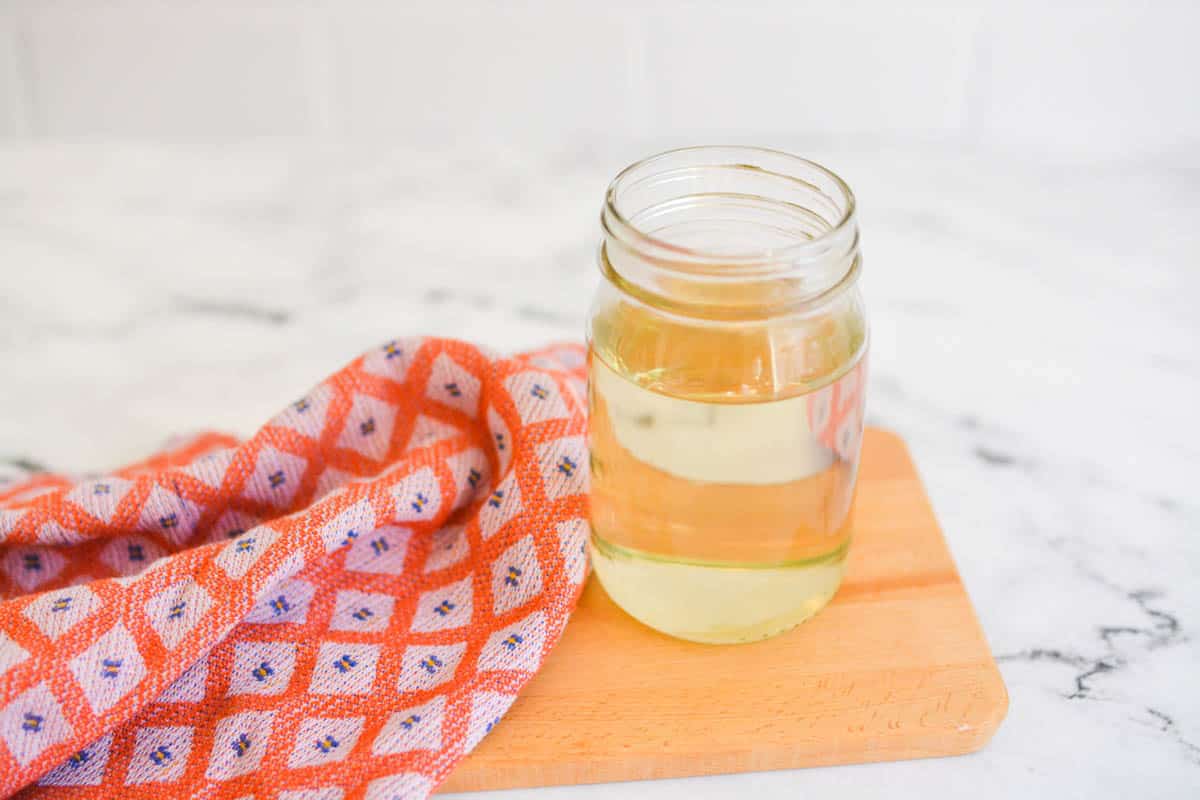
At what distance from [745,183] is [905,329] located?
0.36 metres

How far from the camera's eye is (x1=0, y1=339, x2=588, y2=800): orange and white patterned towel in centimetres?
51

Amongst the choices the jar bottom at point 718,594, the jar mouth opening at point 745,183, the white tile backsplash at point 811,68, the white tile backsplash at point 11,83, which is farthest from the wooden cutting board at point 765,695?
the white tile backsplash at point 11,83

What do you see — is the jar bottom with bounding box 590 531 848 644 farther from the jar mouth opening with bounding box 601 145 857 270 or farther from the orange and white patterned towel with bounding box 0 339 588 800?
the jar mouth opening with bounding box 601 145 857 270

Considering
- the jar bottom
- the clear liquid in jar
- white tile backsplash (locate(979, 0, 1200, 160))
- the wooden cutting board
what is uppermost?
white tile backsplash (locate(979, 0, 1200, 160))

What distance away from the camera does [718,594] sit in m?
0.58

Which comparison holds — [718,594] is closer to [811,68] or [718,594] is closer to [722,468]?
[722,468]

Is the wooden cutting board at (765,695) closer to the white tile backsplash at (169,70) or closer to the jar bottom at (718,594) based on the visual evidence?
the jar bottom at (718,594)

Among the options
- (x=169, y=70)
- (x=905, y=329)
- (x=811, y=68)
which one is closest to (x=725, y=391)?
(x=905, y=329)

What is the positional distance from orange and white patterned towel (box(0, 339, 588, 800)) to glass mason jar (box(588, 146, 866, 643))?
0.05 metres

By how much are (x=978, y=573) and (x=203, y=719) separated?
0.42 m

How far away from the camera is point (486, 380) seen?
0.65m

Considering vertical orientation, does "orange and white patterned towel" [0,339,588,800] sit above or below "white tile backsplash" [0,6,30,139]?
below

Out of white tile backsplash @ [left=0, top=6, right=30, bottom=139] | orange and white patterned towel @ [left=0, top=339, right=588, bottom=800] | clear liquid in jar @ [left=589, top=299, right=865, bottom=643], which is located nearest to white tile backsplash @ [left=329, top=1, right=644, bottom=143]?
white tile backsplash @ [left=0, top=6, right=30, bottom=139]

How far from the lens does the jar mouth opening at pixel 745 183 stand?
0.51m
